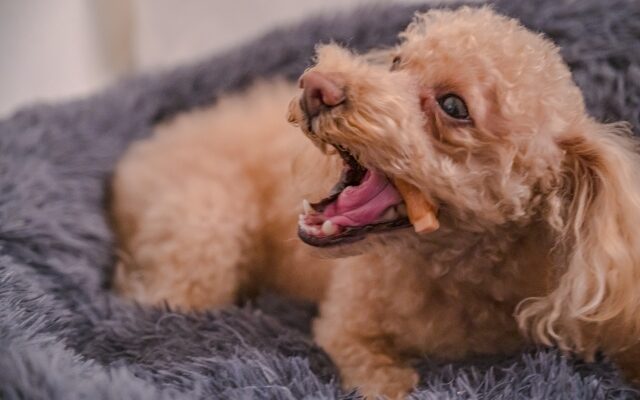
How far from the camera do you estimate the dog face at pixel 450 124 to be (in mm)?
831

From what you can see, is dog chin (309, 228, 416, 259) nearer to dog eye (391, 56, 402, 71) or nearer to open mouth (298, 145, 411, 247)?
open mouth (298, 145, 411, 247)

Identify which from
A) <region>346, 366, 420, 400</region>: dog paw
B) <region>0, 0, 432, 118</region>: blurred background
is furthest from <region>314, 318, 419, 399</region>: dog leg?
<region>0, 0, 432, 118</region>: blurred background

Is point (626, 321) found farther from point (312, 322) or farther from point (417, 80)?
point (312, 322)

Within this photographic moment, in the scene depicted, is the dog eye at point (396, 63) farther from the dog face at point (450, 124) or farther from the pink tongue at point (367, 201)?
the pink tongue at point (367, 201)

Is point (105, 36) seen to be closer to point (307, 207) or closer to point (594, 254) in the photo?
point (307, 207)

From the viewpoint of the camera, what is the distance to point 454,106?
87 centimetres

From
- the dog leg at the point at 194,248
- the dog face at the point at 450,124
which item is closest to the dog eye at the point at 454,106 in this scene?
the dog face at the point at 450,124

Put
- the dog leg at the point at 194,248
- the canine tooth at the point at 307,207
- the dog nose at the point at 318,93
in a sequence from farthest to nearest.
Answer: the dog leg at the point at 194,248 < the canine tooth at the point at 307,207 < the dog nose at the point at 318,93

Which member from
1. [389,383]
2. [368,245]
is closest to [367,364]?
[389,383]

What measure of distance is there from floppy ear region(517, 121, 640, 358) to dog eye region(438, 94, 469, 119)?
5.0 inches

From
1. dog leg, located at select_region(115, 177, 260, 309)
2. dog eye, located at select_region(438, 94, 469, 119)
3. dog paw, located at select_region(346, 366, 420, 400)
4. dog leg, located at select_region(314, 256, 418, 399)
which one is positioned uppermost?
dog eye, located at select_region(438, 94, 469, 119)

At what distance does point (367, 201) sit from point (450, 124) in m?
0.13

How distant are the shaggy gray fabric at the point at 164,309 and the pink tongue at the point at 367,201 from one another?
0.19 metres

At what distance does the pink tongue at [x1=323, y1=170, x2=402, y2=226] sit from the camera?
2.93 ft
